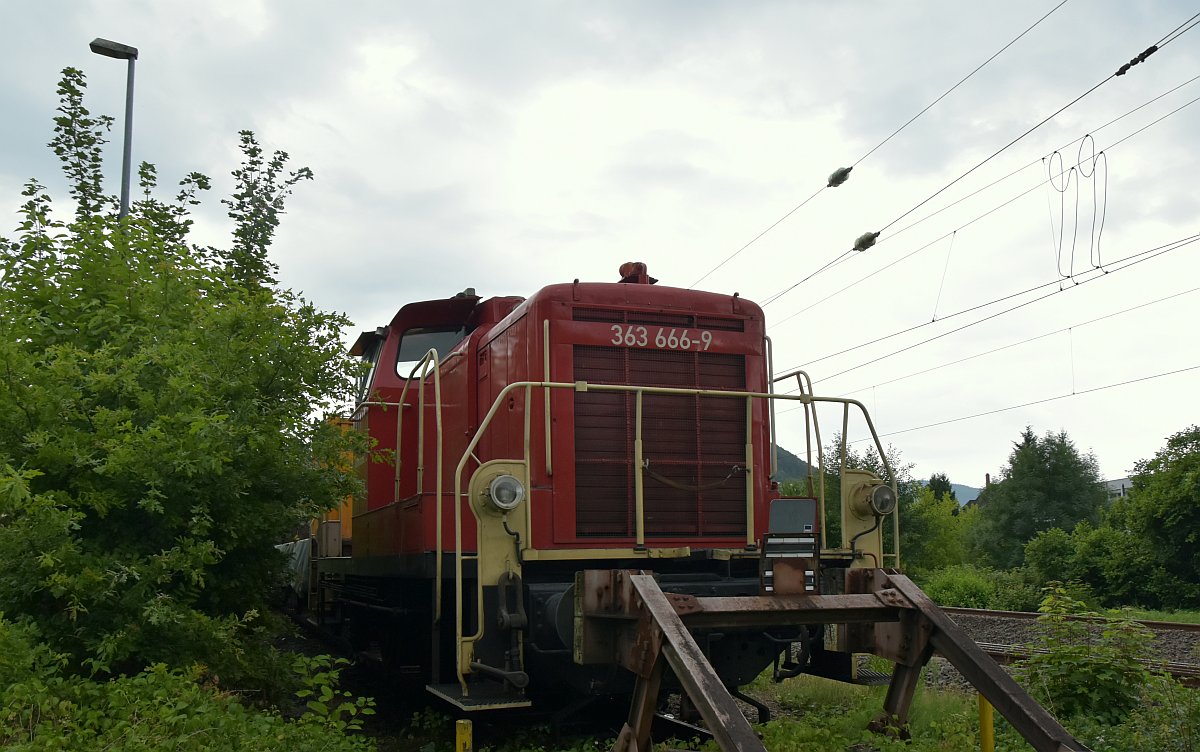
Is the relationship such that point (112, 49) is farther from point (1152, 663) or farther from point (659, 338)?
point (1152, 663)

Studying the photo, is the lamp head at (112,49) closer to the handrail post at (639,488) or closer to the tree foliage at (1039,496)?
the handrail post at (639,488)

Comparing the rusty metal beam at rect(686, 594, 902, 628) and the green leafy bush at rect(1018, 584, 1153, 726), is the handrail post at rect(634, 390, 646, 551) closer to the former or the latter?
the rusty metal beam at rect(686, 594, 902, 628)

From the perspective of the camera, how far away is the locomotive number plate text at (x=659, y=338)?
6.22 metres

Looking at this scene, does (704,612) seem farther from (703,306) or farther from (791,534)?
(703,306)

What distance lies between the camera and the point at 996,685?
12.6 feet

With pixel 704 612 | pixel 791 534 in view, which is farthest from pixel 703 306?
pixel 704 612

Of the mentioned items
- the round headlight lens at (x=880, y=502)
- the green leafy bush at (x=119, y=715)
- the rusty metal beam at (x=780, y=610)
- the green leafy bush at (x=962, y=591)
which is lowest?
the green leafy bush at (x=962, y=591)

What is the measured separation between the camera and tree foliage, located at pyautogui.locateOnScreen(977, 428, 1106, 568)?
157 feet

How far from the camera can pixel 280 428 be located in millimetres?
6039

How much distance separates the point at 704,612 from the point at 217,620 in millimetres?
2849

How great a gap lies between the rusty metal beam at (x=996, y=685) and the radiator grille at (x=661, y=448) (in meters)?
1.74

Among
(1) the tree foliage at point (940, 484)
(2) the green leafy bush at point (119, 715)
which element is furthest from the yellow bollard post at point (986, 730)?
(1) the tree foliage at point (940, 484)

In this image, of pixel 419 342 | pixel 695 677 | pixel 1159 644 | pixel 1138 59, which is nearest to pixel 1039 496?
pixel 1159 644

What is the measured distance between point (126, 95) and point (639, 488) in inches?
314
